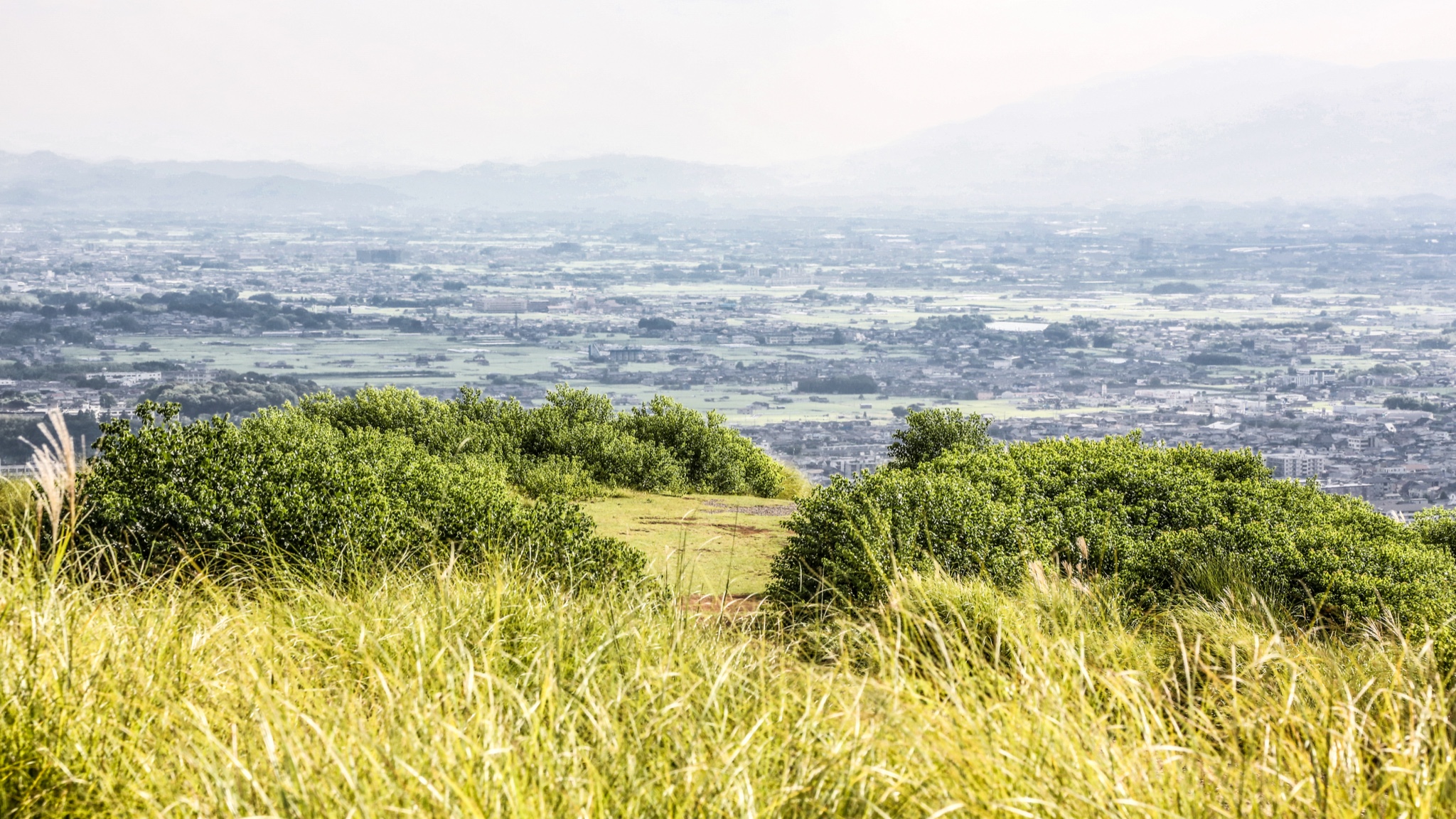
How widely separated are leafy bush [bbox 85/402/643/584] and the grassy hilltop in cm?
3

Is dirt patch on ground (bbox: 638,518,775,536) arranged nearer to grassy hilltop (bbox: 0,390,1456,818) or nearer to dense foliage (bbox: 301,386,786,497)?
dense foliage (bbox: 301,386,786,497)

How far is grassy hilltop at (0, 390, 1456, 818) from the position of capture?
269 centimetres

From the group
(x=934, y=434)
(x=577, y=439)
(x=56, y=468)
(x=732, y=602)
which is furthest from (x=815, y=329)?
(x=56, y=468)

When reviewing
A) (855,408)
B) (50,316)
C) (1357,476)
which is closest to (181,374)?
(50,316)

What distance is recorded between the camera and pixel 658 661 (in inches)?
152

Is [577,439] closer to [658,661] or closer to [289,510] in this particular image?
[289,510]

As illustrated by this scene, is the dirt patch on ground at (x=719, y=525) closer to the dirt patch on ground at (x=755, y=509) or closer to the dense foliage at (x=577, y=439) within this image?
the dirt patch on ground at (x=755, y=509)

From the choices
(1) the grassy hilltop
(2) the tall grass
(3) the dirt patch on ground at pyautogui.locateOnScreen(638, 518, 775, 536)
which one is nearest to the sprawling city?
(1) the grassy hilltop

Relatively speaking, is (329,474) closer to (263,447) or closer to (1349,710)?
(263,447)

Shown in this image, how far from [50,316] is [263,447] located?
225ft

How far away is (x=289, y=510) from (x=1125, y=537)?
19.3ft

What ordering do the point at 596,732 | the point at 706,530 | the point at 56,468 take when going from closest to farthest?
the point at 596,732 → the point at 56,468 → the point at 706,530

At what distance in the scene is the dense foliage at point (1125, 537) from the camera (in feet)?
25.2

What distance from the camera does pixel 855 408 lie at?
5238cm
